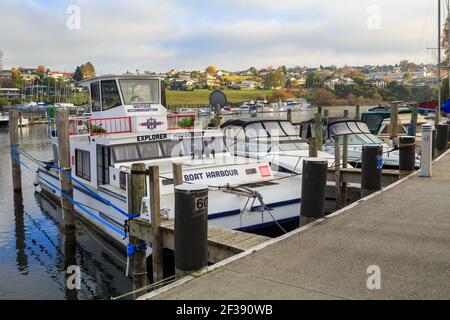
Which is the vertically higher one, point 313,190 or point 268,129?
point 268,129

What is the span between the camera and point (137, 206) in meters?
7.96

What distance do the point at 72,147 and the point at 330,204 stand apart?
7954mm

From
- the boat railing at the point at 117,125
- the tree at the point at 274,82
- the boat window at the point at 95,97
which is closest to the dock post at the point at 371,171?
the boat railing at the point at 117,125

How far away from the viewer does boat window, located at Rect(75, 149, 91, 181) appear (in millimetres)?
13176

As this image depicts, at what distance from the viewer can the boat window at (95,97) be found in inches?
567

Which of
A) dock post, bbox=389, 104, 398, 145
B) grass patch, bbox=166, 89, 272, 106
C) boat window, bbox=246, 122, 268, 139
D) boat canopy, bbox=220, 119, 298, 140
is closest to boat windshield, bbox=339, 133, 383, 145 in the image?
boat canopy, bbox=220, 119, 298, 140

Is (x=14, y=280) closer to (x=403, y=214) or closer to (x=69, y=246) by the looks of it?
(x=69, y=246)

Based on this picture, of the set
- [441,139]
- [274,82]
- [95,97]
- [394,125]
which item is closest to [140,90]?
[95,97]

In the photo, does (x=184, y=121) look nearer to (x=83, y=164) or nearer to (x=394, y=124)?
(x=83, y=164)

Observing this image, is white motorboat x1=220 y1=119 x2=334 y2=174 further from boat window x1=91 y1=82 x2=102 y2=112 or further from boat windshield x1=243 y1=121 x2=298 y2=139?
boat window x1=91 y1=82 x2=102 y2=112

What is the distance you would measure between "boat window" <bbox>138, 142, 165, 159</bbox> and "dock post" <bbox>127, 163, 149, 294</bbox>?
4280mm

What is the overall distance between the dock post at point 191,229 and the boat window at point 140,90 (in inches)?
342

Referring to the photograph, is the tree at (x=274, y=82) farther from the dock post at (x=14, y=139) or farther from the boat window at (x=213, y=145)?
the boat window at (x=213, y=145)

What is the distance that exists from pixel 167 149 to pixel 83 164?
2766 millimetres
